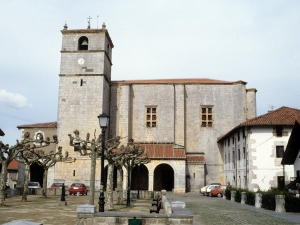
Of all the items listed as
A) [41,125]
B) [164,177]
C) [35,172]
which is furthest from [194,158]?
[35,172]

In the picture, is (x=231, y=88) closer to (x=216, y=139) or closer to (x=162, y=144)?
(x=216, y=139)

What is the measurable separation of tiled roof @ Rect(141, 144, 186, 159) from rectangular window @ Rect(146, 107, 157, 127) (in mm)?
2987

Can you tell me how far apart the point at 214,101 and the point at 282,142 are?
1457cm

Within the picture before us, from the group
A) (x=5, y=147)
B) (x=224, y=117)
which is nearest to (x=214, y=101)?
(x=224, y=117)

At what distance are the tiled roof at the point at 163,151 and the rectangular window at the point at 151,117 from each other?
2.99 m

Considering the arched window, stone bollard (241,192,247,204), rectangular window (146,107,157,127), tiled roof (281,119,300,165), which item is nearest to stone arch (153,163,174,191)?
rectangular window (146,107,157,127)

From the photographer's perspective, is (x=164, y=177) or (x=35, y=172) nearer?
(x=164, y=177)

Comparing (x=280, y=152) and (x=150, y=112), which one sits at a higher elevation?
(x=150, y=112)

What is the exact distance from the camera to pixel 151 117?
43656 millimetres

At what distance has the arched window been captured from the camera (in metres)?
42.1

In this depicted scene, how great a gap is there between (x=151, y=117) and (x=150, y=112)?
630 mm

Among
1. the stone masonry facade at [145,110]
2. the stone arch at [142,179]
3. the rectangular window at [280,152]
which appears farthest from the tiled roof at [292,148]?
the stone arch at [142,179]

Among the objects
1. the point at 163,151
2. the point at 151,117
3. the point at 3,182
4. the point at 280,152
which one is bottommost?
the point at 3,182

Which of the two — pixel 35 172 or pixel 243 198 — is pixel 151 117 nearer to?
pixel 35 172
